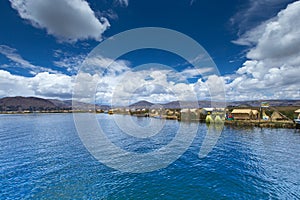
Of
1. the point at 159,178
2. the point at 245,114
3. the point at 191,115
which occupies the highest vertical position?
the point at 245,114

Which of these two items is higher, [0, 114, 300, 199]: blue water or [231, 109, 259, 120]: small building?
[231, 109, 259, 120]: small building

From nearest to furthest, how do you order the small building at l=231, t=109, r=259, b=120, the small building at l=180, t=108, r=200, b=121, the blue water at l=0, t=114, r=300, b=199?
the blue water at l=0, t=114, r=300, b=199 → the small building at l=231, t=109, r=259, b=120 → the small building at l=180, t=108, r=200, b=121

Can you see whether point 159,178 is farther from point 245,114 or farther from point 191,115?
point 191,115

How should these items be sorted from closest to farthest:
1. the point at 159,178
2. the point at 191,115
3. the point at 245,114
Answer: the point at 159,178 → the point at 245,114 → the point at 191,115

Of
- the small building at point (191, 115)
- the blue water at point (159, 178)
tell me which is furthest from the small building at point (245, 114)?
the blue water at point (159, 178)

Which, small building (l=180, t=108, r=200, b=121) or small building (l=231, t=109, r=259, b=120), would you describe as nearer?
small building (l=231, t=109, r=259, b=120)

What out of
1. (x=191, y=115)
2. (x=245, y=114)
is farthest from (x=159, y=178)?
(x=191, y=115)

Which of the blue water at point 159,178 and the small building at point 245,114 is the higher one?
the small building at point 245,114

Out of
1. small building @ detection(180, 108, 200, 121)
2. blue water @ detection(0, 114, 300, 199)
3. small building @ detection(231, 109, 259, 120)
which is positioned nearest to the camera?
blue water @ detection(0, 114, 300, 199)

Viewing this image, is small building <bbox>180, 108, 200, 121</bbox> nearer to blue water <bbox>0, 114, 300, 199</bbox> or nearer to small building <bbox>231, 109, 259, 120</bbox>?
small building <bbox>231, 109, 259, 120</bbox>

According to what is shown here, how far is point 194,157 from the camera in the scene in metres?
23.4

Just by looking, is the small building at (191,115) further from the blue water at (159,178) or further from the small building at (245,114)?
the blue water at (159,178)

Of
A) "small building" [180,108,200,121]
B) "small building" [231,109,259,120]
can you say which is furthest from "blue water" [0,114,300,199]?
"small building" [180,108,200,121]

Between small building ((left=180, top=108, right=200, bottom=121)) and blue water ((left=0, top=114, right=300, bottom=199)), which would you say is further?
small building ((left=180, top=108, right=200, bottom=121))
